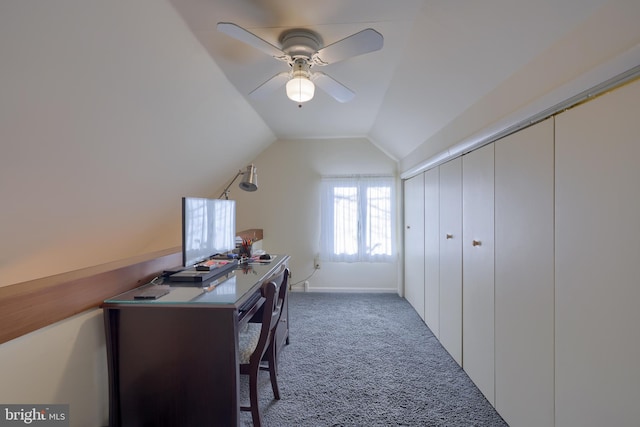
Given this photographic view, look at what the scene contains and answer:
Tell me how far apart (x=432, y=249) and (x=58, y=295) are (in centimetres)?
275

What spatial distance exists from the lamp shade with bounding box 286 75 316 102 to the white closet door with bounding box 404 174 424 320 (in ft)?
6.22

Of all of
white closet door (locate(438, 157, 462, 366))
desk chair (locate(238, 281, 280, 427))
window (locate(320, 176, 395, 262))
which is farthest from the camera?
window (locate(320, 176, 395, 262))

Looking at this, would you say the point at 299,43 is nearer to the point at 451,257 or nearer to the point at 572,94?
the point at 572,94

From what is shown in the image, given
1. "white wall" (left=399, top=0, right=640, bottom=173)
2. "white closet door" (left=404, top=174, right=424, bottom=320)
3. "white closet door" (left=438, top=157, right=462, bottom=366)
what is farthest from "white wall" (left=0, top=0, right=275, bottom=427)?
"white closet door" (left=404, top=174, right=424, bottom=320)

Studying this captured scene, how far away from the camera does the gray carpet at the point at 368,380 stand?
173 centimetres

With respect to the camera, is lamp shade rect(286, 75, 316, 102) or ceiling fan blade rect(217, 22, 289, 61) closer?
ceiling fan blade rect(217, 22, 289, 61)

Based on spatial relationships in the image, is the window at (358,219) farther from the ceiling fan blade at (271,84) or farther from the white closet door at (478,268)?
the ceiling fan blade at (271,84)

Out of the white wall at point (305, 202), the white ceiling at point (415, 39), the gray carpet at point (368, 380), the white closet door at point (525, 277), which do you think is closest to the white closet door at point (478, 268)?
the white closet door at point (525, 277)

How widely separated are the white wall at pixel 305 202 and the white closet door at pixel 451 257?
1635 mm

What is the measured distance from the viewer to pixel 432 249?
2.83 meters

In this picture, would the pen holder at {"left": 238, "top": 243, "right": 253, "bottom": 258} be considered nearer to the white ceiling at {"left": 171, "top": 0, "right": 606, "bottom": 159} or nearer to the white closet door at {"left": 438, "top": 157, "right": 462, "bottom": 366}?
the white ceiling at {"left": 171, "top": 0, "right": 606, "bottom": 159}

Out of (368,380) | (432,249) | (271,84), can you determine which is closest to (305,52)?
(271,84)

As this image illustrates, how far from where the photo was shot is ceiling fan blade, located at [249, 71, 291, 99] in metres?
1.80

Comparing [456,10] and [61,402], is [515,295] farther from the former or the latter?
[61,402]
